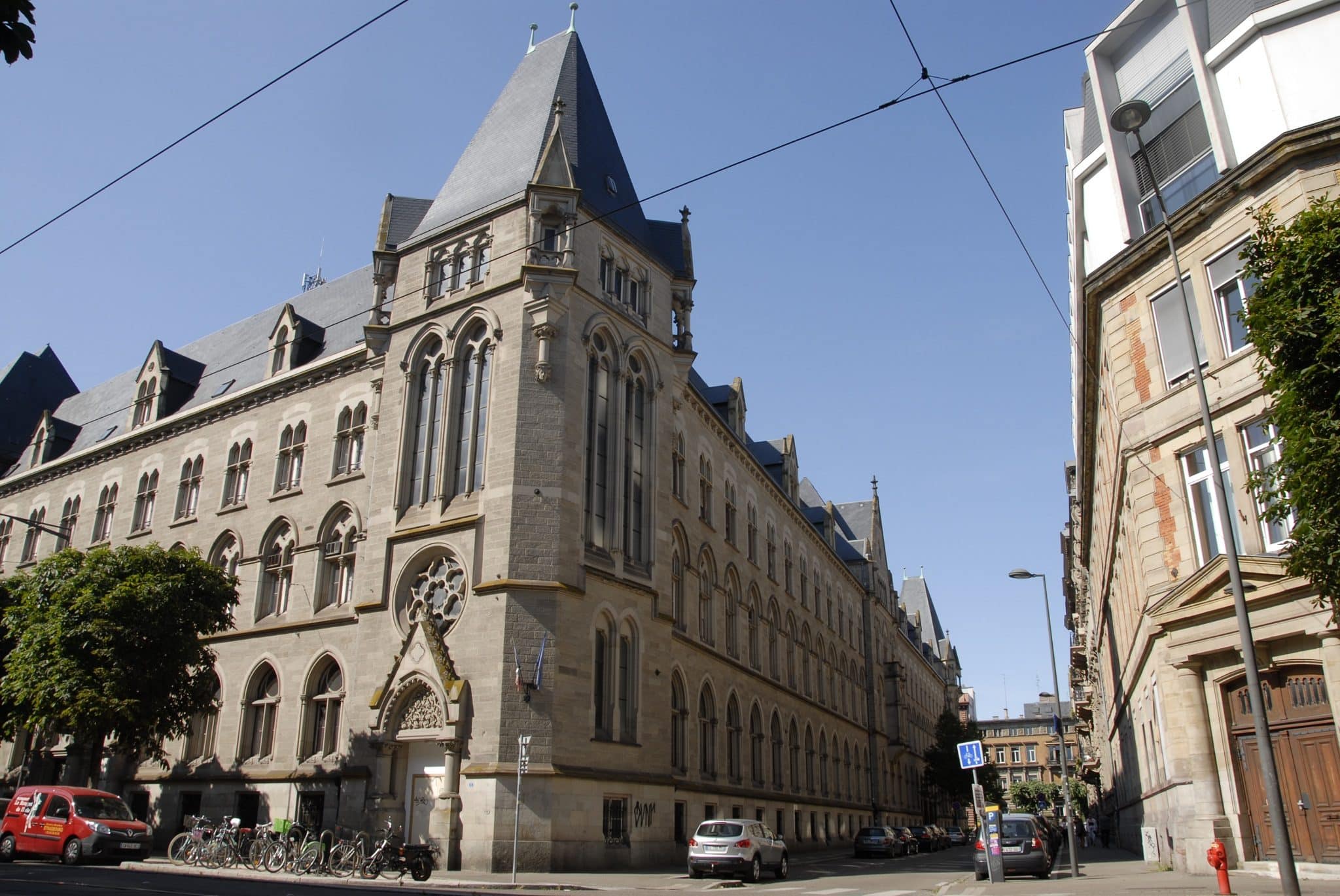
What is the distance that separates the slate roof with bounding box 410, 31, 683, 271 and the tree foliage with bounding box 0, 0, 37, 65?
22.5m

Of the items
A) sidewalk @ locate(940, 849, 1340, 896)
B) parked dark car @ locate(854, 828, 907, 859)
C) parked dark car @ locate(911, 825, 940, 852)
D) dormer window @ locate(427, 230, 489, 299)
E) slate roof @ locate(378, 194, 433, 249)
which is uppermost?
slate roof @ locate(378, 194, 433, 249)

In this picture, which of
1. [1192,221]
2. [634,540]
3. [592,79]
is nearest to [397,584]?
[634,540]

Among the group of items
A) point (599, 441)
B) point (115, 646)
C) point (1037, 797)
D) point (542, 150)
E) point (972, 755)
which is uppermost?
point (542, 150)

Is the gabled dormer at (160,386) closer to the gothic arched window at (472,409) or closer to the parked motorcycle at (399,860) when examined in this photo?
the gothic arched window at (472,409)

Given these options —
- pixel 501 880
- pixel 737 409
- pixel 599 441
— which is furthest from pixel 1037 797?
pixel 501 880

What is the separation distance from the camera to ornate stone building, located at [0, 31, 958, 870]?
2420cm

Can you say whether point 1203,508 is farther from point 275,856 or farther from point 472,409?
point 275,856

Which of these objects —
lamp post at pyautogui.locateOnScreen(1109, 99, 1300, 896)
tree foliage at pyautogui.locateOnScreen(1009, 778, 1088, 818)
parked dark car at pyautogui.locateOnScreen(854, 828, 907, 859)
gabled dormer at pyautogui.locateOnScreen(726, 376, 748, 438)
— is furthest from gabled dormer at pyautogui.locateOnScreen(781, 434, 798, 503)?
tree foliage at pyautogui.locateOnScreen(1009, 778, 1088, 818)

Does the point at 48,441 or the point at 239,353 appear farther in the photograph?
A: the point at 48,441

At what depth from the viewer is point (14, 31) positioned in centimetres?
645

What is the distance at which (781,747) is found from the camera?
4309cm

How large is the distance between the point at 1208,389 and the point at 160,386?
131 ft

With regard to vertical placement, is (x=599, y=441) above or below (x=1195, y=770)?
above

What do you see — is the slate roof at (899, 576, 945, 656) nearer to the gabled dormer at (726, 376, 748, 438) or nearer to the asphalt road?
the gabled dormer at (726, 376, 748, 438)
